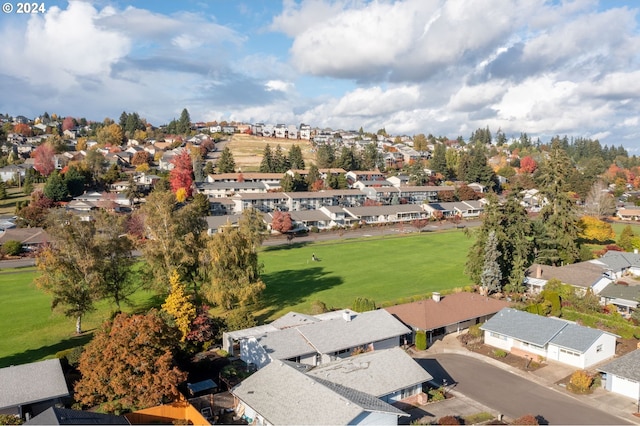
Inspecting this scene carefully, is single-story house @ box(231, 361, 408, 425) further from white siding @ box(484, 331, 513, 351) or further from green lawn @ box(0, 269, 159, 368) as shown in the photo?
green lawn @ box(0, 269, 159, 368)

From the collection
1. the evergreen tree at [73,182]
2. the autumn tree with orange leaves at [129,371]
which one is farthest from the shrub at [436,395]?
the evergreen tree at [73,182]

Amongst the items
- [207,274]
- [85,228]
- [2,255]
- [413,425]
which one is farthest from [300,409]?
[2,255]

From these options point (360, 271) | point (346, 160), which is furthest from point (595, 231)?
point (346, 160)

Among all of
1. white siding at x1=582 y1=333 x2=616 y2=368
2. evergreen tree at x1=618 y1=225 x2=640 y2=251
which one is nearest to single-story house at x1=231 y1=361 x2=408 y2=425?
white siding at x1=582 y1=333 x2=616 y2=368

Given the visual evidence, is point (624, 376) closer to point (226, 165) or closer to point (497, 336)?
point (497, 336)

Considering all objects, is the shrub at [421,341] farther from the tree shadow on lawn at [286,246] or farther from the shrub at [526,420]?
the tree shadow on lawn at [286,246]
